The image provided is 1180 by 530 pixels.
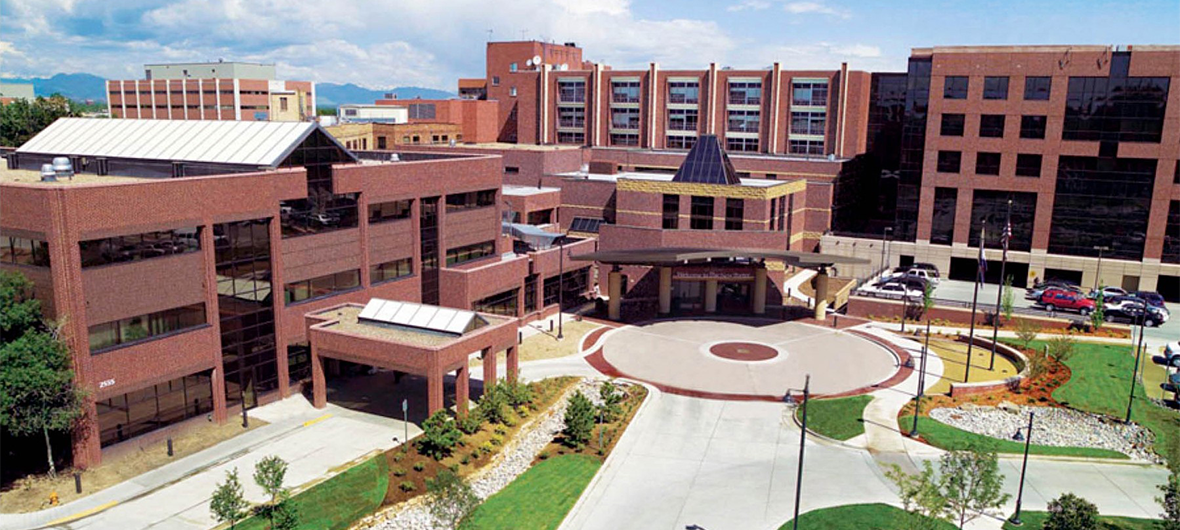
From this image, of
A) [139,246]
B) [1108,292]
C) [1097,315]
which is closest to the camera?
[139,246]

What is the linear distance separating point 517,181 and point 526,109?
24259mm

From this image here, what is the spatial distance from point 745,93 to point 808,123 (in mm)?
8172

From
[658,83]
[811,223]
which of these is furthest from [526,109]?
[811,223]

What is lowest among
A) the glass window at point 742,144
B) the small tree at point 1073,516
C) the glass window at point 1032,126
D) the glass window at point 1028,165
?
the small tree at point 1073,516

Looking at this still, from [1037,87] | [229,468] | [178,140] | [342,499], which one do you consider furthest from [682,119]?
[342,499]

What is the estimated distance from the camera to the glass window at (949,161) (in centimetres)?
7294

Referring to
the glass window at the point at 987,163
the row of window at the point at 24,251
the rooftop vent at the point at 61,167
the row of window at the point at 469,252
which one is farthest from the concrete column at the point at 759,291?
the row of window at the point at 24,251

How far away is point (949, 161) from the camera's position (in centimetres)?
7338

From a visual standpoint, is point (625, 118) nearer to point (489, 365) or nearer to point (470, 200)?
point (470, 200)

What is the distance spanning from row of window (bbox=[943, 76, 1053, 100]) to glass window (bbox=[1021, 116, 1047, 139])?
5.66 feet

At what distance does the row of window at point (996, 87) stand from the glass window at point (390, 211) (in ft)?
167

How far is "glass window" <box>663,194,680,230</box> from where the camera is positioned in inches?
2566

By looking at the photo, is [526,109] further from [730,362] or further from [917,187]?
[730,362]

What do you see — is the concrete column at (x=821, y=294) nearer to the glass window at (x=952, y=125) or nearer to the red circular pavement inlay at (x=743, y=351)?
the red circular pavement inlay at (x=743, y=351)
